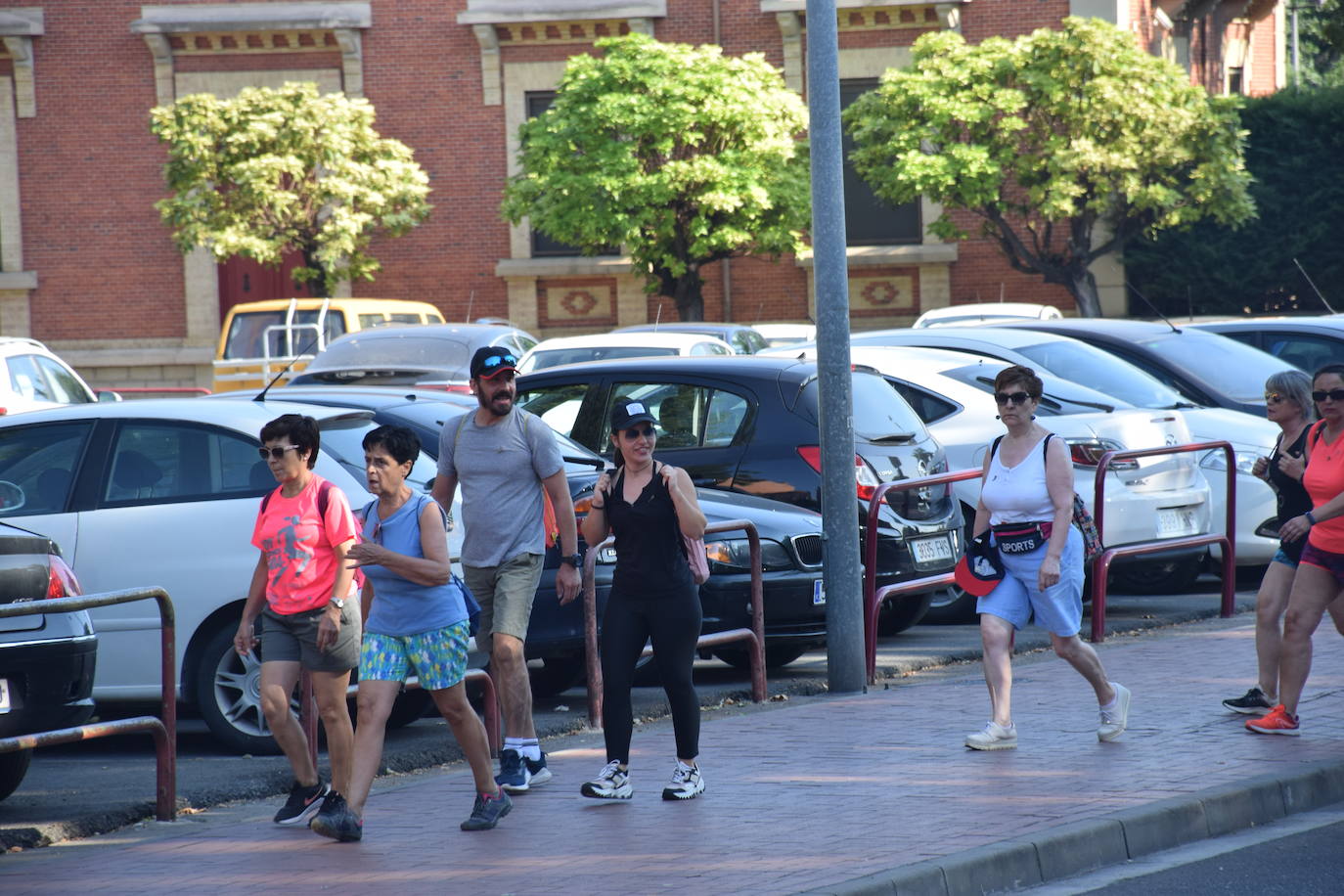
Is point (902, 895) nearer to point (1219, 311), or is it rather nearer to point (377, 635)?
point (377, 635)

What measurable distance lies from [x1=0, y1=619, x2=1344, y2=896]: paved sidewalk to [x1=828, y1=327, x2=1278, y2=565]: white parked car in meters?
4.07

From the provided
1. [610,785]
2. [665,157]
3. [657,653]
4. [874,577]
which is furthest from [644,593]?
[665,157]

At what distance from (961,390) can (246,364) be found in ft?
43.0

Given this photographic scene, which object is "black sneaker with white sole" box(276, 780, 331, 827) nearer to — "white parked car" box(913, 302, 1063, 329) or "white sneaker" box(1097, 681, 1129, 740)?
"white sneaker" box(1097, 681, 1129, 740)

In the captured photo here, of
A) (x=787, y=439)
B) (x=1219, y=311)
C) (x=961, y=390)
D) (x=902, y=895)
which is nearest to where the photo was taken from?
(x=902, y=895)

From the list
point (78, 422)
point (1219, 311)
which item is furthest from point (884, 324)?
point (78, 422)

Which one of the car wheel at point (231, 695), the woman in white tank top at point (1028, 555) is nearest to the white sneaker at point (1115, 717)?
the woman in white tank top at point (1028, 555)

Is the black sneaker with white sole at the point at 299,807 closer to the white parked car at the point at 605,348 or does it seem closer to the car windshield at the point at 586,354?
the white parked car at the point at 605,348

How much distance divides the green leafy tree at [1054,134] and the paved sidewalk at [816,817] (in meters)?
20.7

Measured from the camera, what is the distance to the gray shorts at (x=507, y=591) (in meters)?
7.05

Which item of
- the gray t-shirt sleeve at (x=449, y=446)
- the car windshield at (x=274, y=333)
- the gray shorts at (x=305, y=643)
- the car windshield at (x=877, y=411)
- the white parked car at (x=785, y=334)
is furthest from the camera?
the white parked car at (x=785, y=334)

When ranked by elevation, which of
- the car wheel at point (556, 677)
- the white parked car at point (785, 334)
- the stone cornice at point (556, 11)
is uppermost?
the stone cornice at point (556, 11)

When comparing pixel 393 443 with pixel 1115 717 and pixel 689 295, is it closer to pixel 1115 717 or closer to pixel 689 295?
pixel 1115 717

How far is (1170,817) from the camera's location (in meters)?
6.36
